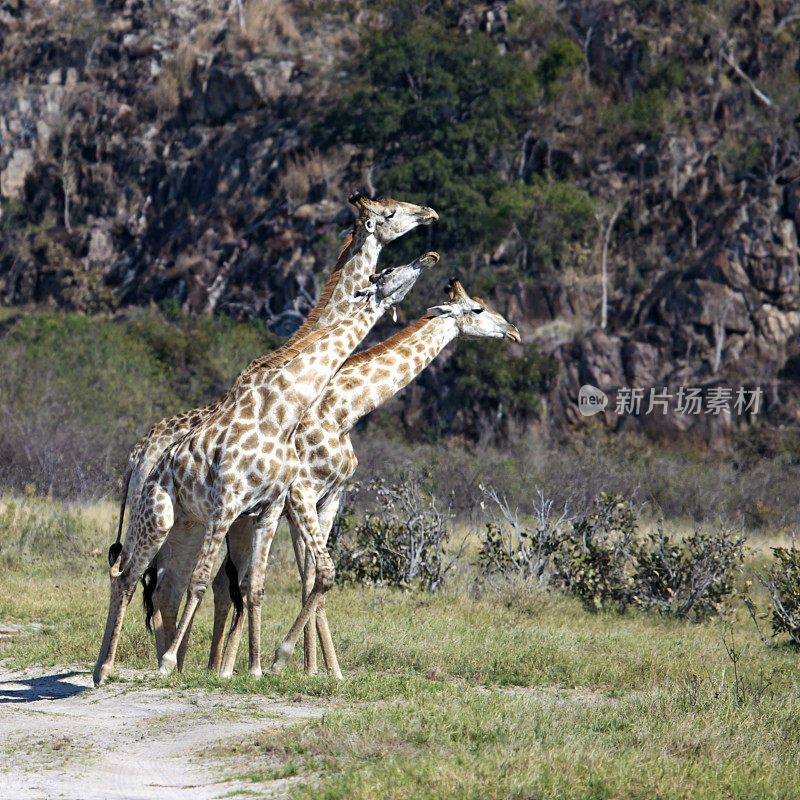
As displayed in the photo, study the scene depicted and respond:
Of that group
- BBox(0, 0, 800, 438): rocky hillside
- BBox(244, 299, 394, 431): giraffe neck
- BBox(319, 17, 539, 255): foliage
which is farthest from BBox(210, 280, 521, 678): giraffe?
BBox(319, 17, 539, 255): foliage

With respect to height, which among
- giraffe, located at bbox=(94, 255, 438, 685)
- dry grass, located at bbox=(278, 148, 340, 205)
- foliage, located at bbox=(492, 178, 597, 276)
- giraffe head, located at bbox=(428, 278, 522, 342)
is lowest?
giraffe, located at bbox=(94, 255, 438, 685)

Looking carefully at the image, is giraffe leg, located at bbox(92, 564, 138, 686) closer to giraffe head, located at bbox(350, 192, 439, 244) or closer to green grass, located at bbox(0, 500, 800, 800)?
green grass, located at bbox(0, 500, 800, 800)

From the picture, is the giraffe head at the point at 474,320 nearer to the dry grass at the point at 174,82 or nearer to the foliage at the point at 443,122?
the foliage at the point at 443,122

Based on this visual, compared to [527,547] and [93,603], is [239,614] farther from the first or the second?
[527,547]

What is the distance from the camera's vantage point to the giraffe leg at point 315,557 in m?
7.37

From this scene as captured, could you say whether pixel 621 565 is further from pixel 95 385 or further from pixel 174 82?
pixel 174 82

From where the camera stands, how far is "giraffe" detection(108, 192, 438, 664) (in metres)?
8.05

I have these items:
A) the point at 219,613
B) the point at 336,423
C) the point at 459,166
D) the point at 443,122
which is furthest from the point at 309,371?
the point at 443,122

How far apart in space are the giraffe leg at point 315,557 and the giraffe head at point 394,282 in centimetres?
148

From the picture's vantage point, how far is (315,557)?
744 cm

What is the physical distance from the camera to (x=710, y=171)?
36.8 meters

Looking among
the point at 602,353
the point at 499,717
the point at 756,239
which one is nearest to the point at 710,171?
the point at 756,239

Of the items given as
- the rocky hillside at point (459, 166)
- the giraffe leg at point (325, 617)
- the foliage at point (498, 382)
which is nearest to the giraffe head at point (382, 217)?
the giraffe leg at point (325, 617)

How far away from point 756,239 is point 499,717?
28.4m
